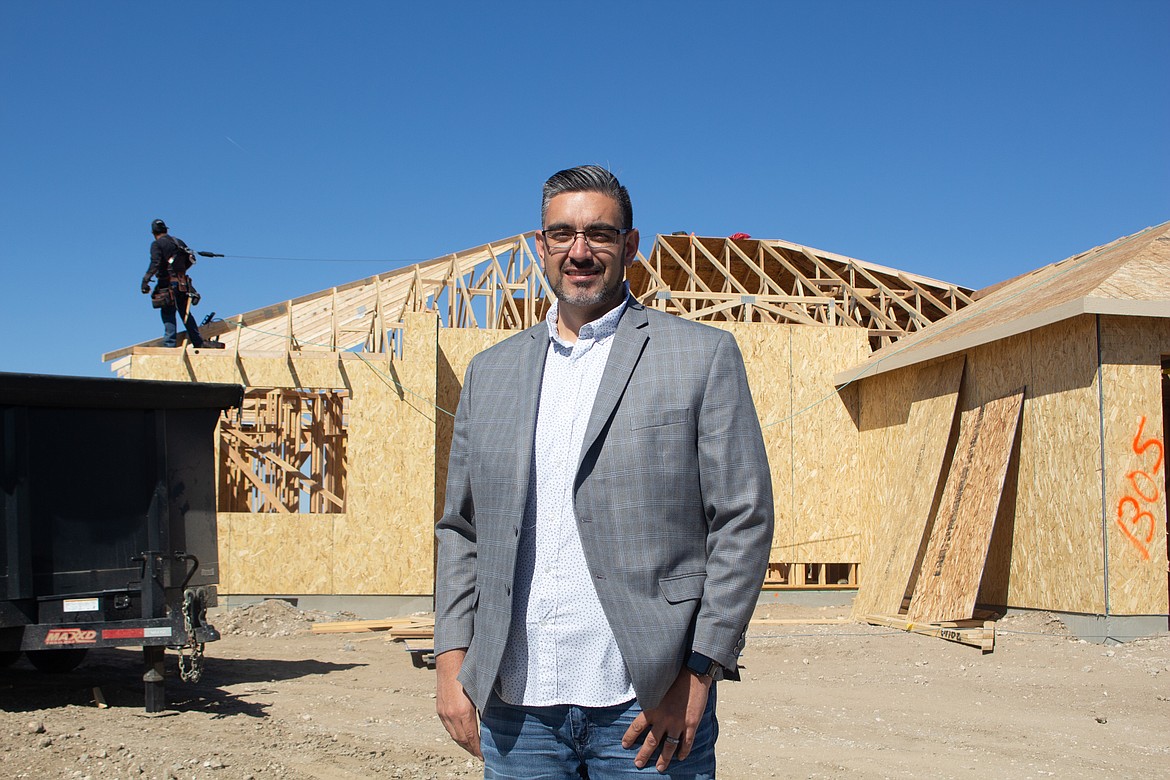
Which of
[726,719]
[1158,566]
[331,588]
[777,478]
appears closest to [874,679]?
[726,719]

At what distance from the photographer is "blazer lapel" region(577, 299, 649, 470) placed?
205 centimetres

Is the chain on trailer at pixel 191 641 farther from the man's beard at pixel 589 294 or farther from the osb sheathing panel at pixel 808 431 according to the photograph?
the osb sheathing panel at pixel 808 431

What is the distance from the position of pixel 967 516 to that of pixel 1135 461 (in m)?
1.99

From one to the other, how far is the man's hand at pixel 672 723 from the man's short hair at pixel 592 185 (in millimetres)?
1001

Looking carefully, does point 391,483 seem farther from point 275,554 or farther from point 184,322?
point 184,322

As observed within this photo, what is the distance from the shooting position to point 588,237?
217 cm

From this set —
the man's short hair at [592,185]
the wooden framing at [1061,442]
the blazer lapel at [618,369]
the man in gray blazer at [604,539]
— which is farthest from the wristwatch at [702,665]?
the wooden framing at [1061,442]

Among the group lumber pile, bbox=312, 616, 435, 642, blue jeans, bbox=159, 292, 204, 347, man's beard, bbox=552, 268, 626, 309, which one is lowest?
lumber pile, bbox=312, 616, 435, 642

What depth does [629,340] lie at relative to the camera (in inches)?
85.2

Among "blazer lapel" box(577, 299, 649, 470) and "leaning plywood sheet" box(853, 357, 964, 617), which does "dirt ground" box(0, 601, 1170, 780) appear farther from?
"blazer lapel" box(577, 299, 649, 470)

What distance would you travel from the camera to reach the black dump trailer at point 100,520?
621 centimetres

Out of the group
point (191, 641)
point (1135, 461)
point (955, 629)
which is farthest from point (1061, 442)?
point (191, 641)

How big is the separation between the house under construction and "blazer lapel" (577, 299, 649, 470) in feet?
28.3

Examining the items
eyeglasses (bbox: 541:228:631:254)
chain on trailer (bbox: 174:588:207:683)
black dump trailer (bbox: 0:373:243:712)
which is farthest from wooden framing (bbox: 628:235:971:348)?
eyeglasses (bbox: 541:228:631:254)
